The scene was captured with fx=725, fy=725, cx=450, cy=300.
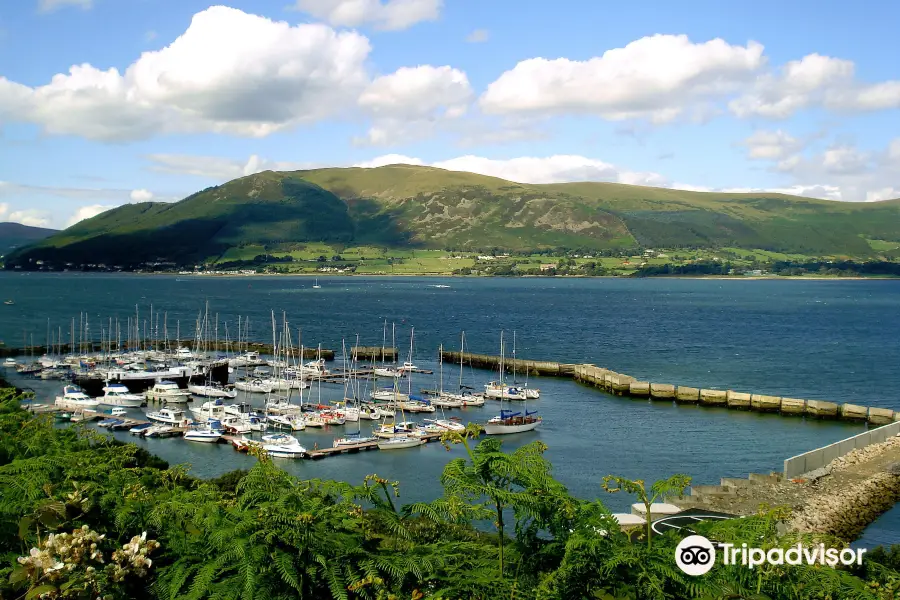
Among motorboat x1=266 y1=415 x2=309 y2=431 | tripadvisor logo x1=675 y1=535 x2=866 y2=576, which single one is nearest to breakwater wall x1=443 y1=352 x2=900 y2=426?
motorboat x1=266 y1=415 x2=309 y2=431

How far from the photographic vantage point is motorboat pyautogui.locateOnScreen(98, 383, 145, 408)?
5262cm

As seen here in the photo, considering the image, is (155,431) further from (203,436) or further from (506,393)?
(506,393)

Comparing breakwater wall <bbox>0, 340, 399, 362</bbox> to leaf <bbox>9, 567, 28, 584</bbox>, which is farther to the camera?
breakwater wall <bbox>0, 340, 399, 362</bbox>

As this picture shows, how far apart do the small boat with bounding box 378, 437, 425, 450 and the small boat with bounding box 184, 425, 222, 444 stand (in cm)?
1005

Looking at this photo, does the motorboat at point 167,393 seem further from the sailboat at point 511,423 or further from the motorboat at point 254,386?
the sailboat at point 511,423

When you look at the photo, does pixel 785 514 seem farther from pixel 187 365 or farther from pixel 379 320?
pixel 379 320

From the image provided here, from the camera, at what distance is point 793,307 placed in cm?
14488

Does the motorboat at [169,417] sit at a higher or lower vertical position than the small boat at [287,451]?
higher

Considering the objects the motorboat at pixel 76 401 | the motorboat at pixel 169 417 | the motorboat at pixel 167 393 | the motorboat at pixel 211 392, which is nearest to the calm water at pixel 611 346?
the motorboat at pixel 169 417

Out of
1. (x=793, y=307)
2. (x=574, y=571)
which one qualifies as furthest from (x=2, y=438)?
(x=793, y=307)

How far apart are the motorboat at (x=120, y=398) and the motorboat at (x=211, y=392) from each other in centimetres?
422

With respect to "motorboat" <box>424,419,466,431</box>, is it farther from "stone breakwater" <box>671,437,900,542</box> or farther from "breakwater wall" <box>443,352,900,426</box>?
"breakwater wall" <box>443,352,900,426</box>

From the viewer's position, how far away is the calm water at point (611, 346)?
40156 millimetres

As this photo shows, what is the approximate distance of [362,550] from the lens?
5.04 metres
